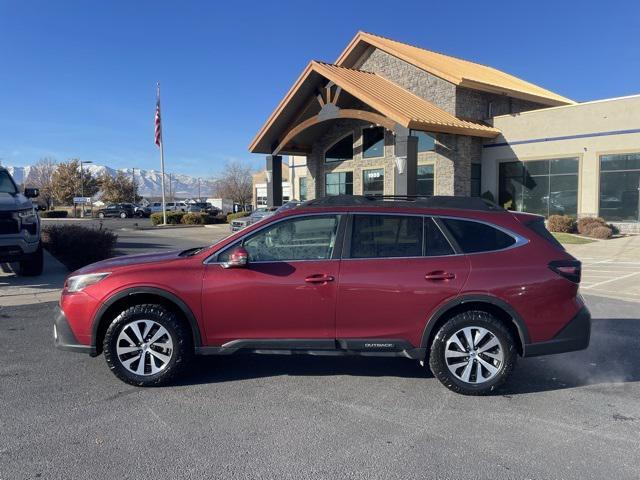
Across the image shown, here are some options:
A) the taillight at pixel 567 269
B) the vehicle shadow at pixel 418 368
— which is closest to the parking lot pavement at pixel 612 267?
the vehicle shadow at pixel 418 368

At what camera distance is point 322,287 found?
436 cm

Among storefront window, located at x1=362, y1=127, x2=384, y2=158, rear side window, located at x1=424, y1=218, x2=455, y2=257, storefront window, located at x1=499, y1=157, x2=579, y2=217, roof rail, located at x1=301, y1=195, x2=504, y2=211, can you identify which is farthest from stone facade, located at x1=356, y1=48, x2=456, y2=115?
rear side window, located at x1=424, y1=218, x2=455, y2=257

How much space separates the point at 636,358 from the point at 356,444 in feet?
12.2

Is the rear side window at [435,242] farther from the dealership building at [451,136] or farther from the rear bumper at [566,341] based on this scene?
the dealership building at [451,136]

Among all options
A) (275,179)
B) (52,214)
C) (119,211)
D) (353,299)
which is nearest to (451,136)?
(275,179)

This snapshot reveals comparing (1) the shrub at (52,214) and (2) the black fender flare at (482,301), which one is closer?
(2) the black fender flare at (482,301)

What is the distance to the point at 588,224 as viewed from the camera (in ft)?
64.7

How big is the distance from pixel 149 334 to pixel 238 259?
108 cm

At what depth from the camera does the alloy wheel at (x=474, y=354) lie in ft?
14.3

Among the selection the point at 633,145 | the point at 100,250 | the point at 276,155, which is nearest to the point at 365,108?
the point at 276,155

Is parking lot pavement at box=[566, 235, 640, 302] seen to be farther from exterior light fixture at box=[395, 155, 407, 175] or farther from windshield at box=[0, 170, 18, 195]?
windshield at box=[0, 170, 18, 195]

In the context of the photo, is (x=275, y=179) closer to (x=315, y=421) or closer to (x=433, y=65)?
(x=433, y=65)

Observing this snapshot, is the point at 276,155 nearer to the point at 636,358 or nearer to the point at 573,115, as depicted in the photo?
the point at 573,115

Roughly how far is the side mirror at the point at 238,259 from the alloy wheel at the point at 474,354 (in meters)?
1.92
